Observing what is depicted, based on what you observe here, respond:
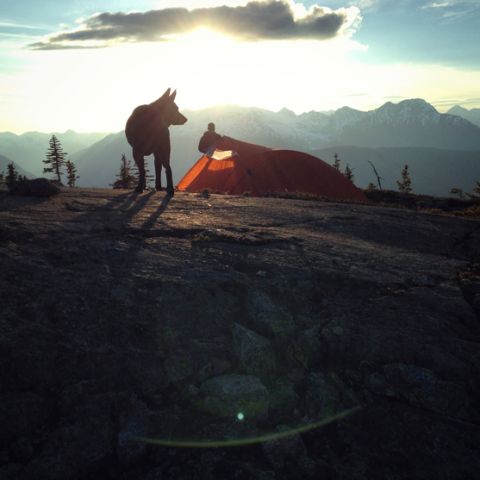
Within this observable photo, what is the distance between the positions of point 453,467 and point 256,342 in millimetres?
2295

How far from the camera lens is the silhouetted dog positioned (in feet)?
44.6

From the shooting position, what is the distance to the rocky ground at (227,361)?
14.0ft

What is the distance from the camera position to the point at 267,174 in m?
21.6

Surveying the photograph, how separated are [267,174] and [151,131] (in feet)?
29.2

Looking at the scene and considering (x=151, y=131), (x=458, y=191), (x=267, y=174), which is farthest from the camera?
(x=458, y=191)

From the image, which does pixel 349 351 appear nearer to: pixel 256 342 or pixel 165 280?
pixel 256 342

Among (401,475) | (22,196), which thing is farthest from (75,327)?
(22,196)

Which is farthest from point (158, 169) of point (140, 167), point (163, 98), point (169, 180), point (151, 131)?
point (163, 98)

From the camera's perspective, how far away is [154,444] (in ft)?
14.2

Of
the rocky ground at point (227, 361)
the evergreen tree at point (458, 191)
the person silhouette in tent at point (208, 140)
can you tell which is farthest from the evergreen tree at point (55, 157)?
the rocky ground at point (227, 361)

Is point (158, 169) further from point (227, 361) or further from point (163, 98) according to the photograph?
point (227, 361)

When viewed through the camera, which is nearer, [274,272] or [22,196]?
[274,272]

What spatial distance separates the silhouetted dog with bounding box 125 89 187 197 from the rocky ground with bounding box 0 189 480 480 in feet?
19.8

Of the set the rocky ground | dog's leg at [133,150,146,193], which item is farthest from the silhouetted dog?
Result: the rocky ground
